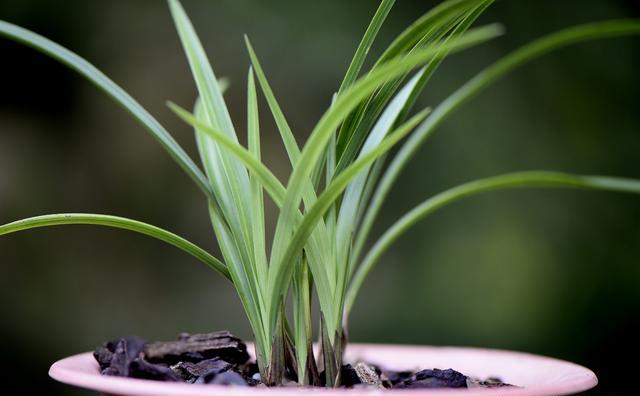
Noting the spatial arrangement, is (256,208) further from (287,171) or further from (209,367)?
(287,171)

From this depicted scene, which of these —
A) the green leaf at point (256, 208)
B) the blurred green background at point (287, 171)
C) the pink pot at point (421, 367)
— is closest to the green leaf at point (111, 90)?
the green leaf at point (256, 208)

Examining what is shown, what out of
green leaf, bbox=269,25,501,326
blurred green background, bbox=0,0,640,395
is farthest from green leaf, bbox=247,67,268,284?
blurred green background, bbox=0,0,640,395

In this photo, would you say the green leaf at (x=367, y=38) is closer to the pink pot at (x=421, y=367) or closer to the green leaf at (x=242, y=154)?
the green leaf at (x=242, y=154)

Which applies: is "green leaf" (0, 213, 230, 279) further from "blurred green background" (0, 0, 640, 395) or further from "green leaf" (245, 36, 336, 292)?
"blurred green background" (0, 0, 640, 395)

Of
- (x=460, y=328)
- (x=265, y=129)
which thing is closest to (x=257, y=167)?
(x=265, y=129)

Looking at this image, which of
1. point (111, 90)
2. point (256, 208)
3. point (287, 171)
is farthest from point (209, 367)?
point (287, 171)

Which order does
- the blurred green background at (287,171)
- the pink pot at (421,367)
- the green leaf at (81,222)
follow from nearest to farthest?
1. the pink pot at (421,367)
2. the green leaf at (81,222)
3. the blurred green background at (287,171)
